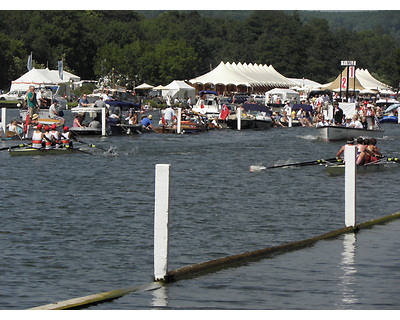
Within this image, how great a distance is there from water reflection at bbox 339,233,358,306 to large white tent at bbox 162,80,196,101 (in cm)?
9375

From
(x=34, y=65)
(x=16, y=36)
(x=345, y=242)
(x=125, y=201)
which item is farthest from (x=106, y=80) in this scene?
(x=345, y=242)

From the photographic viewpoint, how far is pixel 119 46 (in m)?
158

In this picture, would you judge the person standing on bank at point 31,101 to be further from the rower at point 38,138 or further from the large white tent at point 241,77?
the large white tent at point 241,77

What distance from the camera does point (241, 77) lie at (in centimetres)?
12494

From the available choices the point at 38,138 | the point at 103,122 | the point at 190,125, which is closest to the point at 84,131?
the point at 103,122

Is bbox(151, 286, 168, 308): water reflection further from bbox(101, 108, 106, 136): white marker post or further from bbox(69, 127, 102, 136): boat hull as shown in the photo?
bbox(101, 108, 106, 136): white marker post

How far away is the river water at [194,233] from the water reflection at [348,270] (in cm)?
2

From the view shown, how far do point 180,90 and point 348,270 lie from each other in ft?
333

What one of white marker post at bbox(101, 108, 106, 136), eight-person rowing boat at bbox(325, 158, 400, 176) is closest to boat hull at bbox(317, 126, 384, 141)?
white marker post at bbox(101, 108, 106, 136)

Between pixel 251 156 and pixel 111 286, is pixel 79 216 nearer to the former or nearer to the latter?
pixel 111 286

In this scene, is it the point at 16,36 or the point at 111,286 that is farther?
the point at 16,36

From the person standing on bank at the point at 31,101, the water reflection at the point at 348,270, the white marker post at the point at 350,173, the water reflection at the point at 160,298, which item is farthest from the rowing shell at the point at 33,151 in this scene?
the water reflection at the point at 160,298

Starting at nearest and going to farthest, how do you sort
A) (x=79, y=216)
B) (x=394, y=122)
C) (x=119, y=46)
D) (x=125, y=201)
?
1. (x=79, y=216)
2. (x=125, y=201)
3. (x=394, y=122)
4. (x=119, y=46)

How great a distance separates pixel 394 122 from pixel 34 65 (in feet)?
207
